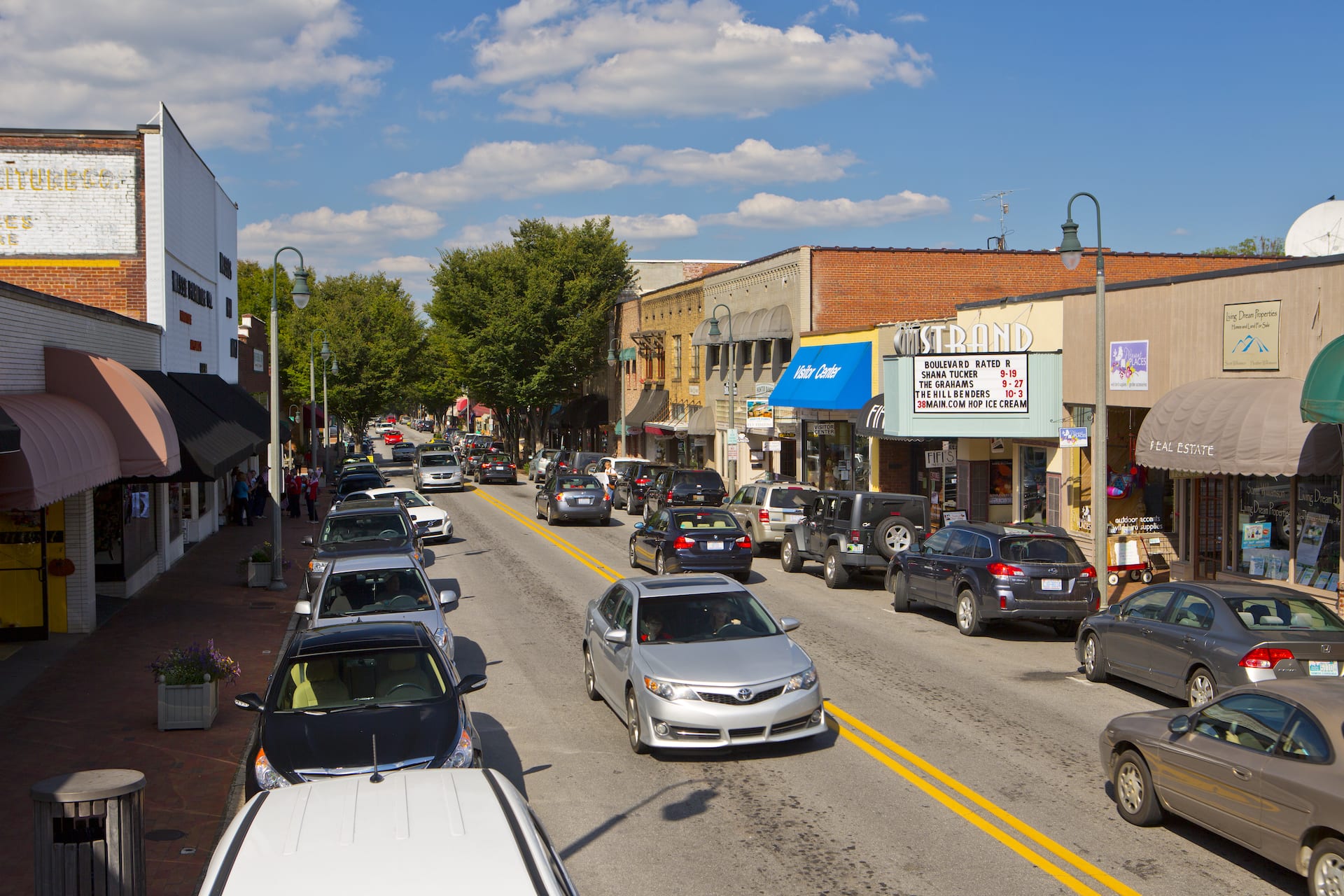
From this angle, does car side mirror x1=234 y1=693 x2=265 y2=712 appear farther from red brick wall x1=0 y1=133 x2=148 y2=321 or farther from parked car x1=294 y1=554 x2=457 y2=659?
red brick wall x1=0 y1=133 x2=148 y2=321

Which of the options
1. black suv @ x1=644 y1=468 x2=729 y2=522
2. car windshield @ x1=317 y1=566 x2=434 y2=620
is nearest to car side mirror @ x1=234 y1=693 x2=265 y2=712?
car windshield @ x1=317 y1=566 x2=434 y2=620

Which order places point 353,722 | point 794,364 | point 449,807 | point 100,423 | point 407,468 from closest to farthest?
point 449,807
point 353,722
point 100,423
point 794,364
point 407,468

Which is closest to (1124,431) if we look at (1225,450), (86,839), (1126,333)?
(1126,333)

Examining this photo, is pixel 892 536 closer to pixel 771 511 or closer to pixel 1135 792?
pixel 771 511

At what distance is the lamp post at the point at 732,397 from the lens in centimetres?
3936

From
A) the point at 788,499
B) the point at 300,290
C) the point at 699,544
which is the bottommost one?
the point at 699,544

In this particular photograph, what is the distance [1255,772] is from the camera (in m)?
7.70

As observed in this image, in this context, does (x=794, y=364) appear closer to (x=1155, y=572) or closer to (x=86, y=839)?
(x=1155, y=572)

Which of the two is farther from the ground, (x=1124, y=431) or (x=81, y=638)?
(x=1124, y=431)

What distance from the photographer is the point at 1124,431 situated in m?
24.0

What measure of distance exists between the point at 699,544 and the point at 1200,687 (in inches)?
458

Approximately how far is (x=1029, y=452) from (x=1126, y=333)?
5.44 metres

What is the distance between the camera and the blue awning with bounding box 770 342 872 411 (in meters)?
34.5

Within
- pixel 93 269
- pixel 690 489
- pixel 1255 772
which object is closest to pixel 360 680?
pixel 1255 772
